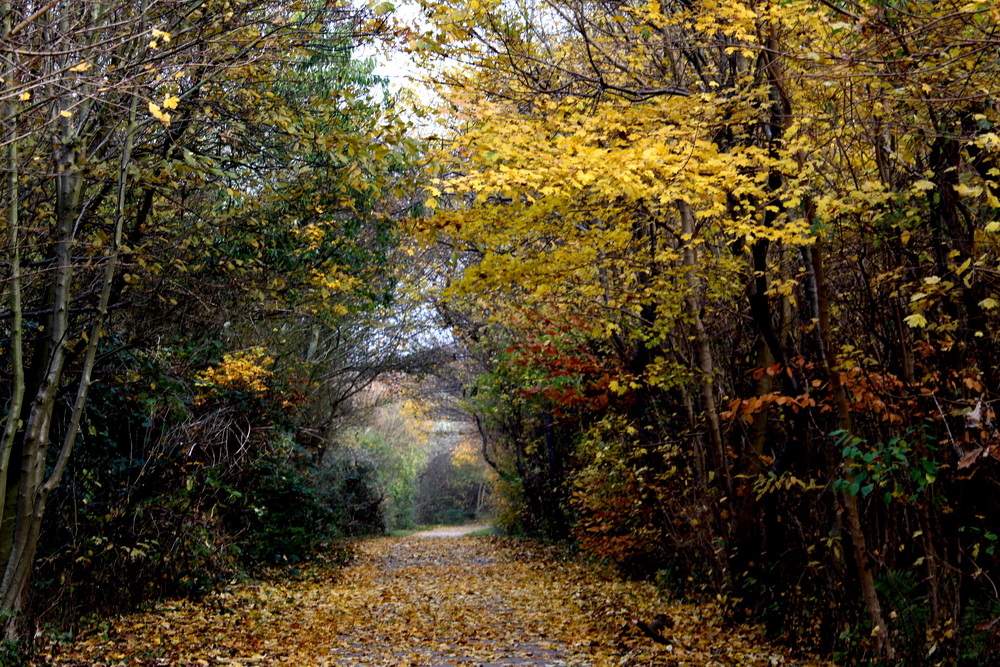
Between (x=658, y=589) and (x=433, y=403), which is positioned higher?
(x=433, y=403)

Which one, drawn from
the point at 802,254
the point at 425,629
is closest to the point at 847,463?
the point at 802,254

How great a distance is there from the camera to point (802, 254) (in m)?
7.57

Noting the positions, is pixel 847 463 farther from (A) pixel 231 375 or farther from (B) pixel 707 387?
(A) pixel 231 375

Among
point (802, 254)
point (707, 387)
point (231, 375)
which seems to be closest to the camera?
point (802, 254)

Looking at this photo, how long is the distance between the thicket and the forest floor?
2.93 ft

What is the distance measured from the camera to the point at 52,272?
7.08 meters

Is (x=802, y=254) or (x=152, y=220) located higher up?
(x=152, y=220)

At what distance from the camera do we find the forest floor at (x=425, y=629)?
22.8 ft

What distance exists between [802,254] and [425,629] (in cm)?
568

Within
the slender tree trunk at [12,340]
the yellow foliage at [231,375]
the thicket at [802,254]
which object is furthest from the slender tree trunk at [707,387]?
the slender tree trunk at [12,340]

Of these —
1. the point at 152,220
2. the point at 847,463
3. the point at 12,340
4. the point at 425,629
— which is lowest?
the point at 425,629

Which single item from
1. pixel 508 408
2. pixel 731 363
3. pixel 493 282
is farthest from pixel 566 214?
pixel 508 408

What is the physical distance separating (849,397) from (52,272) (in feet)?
22.5

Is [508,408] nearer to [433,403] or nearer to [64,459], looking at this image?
[433,403]
